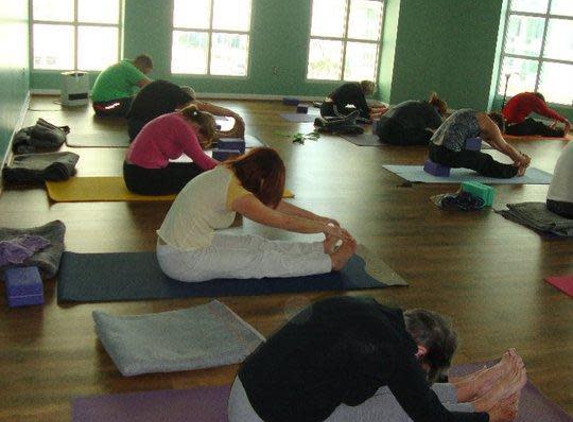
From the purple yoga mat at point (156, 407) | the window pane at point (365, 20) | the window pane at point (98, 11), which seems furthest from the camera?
the window pane at point (365, 20)

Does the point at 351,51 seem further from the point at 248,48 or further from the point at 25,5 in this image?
the point at 25,5

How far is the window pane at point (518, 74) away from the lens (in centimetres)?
1133

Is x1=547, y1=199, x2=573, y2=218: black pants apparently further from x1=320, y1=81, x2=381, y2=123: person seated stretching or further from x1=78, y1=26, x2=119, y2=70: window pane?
x1=78, y1=26, x2=119, y2=70: window pane

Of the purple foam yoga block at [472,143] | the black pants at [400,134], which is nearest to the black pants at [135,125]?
the black pants at [400,134]

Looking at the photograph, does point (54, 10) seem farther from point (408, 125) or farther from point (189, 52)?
point (408, 125)

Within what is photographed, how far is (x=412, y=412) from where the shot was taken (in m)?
2.06

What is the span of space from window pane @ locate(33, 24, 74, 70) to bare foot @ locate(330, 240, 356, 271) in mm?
7594

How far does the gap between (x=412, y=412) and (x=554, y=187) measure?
3.91 metres

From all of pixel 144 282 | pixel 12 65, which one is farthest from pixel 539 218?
pixel 12 65

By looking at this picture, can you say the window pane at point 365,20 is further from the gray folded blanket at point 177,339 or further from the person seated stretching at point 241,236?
the gray folded blanket at point 177,339

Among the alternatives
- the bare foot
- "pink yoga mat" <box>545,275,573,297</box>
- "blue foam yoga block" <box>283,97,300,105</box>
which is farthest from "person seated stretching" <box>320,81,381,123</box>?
the bare foot

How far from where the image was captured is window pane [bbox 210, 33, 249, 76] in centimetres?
1110

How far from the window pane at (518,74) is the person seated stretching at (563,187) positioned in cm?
619

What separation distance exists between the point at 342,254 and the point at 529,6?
8.57 meters
